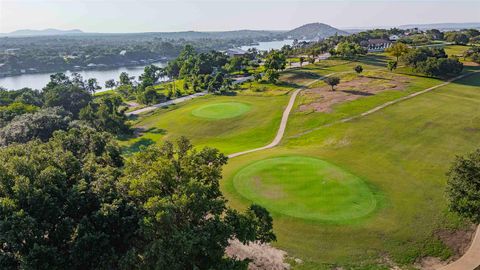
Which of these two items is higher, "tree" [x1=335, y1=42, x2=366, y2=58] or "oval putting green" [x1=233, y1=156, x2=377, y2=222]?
"tree" [x1=335, y1=42, x2=366, y2=58]

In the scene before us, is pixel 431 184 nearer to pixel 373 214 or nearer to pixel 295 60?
pixel 373 214

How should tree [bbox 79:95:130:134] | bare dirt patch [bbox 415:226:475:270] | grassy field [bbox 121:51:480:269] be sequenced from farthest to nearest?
tree [bbox 79:95:130:134] < grassy field [bbox 121:51:480:269] < bare dirt patch [bbox 415:226:475:270]

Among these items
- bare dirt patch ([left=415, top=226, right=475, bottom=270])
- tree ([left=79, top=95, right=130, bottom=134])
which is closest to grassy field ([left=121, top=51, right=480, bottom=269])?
bare dirt patch ([left=415, top=226, right=475, bottom=270])

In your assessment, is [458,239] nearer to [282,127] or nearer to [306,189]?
[306,189]

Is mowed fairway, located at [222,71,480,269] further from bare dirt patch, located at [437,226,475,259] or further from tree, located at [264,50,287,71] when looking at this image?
tree, located at [264,50,287,71]

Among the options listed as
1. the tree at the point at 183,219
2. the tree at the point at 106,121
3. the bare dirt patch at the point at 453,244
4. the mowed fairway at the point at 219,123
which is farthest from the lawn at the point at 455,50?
the tree at the point at 183,219

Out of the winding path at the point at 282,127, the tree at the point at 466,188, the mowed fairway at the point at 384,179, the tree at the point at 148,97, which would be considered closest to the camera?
the tree at the point at 466,188

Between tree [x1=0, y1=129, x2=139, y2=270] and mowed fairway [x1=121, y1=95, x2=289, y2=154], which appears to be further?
mowed fairway [x1=121, y1=95, x2=289, y2=154]

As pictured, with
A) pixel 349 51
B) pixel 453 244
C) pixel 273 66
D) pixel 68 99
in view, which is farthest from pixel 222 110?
pixel 349 51

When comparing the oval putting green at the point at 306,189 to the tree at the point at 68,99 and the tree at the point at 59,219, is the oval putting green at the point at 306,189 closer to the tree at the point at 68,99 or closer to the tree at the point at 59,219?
the tree at the point at 59,219
